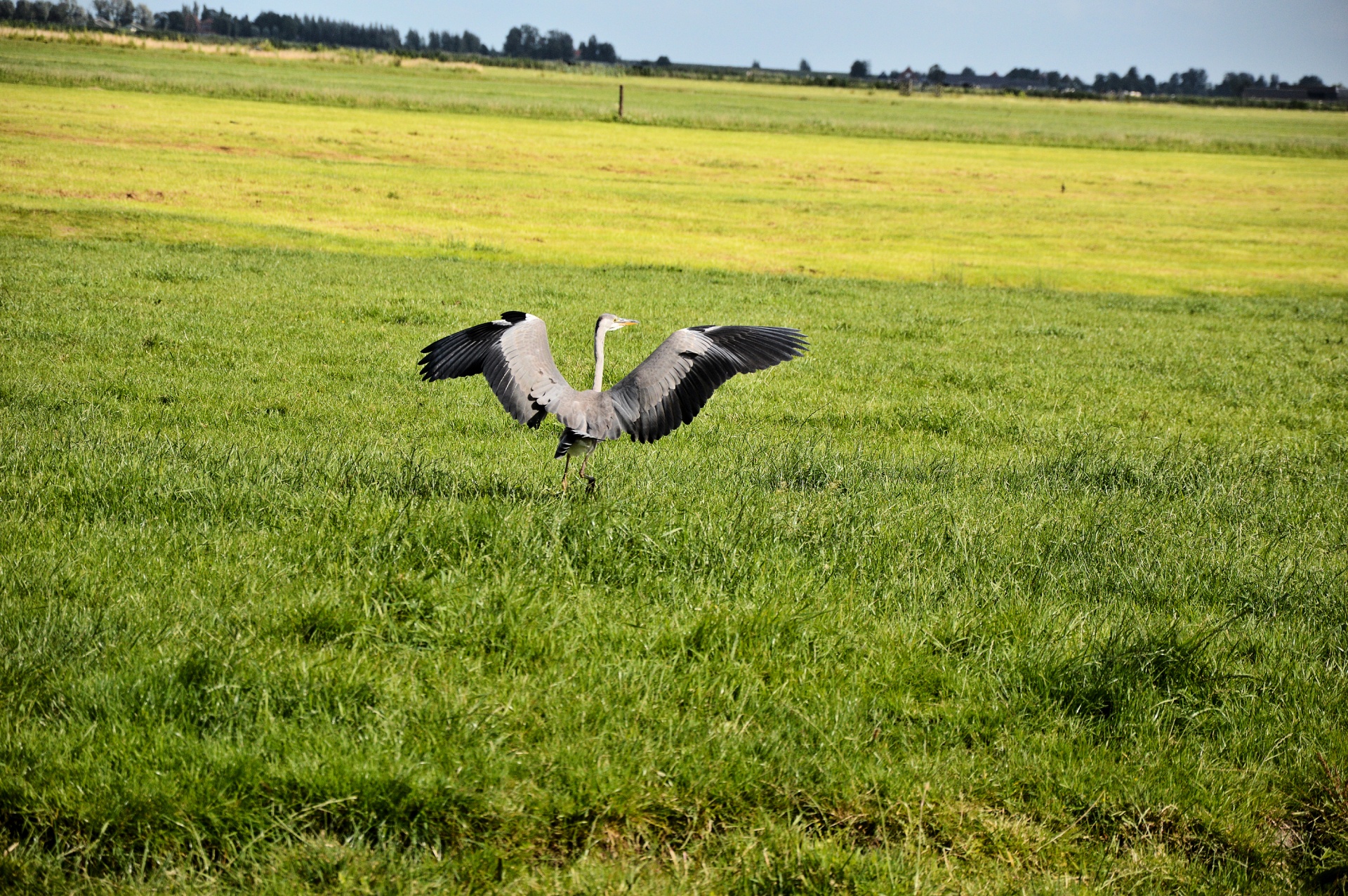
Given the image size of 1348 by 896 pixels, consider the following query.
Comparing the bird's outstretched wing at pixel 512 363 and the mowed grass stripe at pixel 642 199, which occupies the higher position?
the mowed grass stripe at pixel 642 199

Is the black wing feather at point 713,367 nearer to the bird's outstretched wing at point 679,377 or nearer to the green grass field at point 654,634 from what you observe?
the bird's outstretched wing at point 679,377

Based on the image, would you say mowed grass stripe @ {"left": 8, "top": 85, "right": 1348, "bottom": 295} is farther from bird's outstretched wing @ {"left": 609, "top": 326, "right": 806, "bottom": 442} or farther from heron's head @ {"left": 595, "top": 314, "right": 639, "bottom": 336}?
bird's outstretched wing @ {"left": 609, "top": 326, "right": 806, "bottom": 442}

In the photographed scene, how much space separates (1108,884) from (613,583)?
2.76 meters

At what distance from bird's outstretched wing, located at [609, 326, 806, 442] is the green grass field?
2.02ft

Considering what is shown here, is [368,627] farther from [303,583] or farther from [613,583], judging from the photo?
[613,583]

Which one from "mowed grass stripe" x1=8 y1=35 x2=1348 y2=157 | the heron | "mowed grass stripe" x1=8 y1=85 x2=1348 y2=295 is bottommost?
the heron

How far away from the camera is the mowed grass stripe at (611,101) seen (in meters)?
68.3

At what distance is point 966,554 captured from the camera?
655 centimetres

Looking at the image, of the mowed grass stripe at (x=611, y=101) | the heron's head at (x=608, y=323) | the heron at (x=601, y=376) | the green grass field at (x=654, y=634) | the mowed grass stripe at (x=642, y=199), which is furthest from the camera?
the mowed grass stripe at (x=611, y=101)

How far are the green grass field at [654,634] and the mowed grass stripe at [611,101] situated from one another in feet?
198

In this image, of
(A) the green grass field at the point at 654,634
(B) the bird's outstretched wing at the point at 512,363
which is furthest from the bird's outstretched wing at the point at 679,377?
(A) the green grass field at the point at 654,634

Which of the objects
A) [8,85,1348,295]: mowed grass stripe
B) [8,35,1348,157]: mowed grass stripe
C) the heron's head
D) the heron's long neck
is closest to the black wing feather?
the heron's long neck

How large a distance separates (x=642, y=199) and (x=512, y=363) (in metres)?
33.5

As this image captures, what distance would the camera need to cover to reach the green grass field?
152 inches
